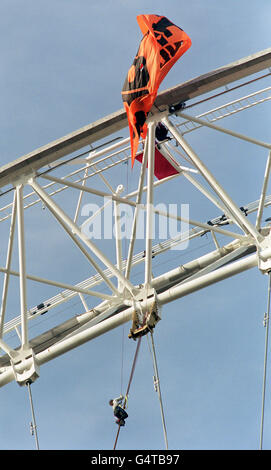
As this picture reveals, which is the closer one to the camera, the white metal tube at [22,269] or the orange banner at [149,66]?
the orange banner at [149,66]

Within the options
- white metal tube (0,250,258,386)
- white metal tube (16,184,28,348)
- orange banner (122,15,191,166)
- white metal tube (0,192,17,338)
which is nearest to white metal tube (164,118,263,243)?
white metal tube (0,250,258,386)

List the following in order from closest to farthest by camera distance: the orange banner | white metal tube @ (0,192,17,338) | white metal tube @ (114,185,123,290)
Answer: the orange banner → white metal tube @ (0,192,17,338) → white metal tube @ (114,185,123,290)

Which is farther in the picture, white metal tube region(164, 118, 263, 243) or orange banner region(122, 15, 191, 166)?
orange banner region(122, 15, 191, 166)

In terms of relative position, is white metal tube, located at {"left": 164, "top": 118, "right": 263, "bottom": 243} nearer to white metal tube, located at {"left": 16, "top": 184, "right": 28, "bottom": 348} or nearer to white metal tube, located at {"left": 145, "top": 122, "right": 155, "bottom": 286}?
white metal tube, located at {"left": 145, "top": 122, "right": 155, "bottom": 286}

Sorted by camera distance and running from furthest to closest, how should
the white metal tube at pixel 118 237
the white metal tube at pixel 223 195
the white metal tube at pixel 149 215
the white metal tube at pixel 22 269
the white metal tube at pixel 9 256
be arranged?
Result: 1. the white metal tube at pixel 118 237
2. the white metal tube at pixel 9 256
3. the white metal tube at pixel 22 269
4. the white metal tube at pixel 149 215
5. the white metal tube at pixel 223 195

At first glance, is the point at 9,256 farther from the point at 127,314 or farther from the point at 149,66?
the point at 149,66

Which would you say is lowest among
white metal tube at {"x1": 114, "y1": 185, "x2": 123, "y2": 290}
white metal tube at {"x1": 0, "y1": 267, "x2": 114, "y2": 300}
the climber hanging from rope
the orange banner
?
the climber hanging from rope

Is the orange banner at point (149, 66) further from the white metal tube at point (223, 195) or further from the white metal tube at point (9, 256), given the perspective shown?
the white metal tube at point (9, 256)

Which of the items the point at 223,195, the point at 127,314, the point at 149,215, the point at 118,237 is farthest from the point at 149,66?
the point at 127,314

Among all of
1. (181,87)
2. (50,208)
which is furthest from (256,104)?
(50,208)

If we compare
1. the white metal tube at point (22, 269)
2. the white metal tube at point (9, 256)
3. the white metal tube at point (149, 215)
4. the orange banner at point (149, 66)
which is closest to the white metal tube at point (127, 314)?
the white metal tube at point (149, 215)

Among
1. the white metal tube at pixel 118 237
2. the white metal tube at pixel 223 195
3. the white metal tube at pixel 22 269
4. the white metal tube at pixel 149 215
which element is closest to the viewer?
the white metal tube at pixel 223 195
